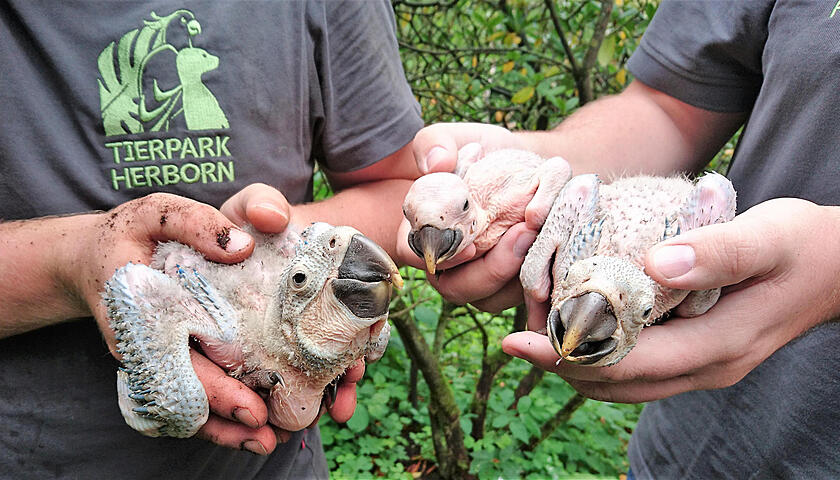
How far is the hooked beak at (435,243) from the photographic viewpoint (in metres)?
1.46

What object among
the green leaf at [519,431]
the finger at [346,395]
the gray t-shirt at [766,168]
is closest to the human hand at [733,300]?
the gray t-shirt at [766,168]

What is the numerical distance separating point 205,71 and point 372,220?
0.73 metres

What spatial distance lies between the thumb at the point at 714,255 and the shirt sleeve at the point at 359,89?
1.09 meters

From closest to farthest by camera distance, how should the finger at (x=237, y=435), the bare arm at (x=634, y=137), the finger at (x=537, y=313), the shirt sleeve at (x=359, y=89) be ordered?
the finger at (x=237, y=435) → the finger at (x=537, y=313) → the shirt sleeve at (x=359, y=89) → the bare arm at (x=634, y=137)

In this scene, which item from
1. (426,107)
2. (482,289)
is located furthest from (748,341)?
(426,107)

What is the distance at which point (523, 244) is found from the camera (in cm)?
158

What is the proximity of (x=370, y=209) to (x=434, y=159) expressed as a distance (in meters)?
0.43

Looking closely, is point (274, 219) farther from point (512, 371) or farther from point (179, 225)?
point (512, 371)

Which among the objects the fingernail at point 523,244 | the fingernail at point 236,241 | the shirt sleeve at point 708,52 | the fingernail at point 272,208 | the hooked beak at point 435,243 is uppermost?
the shirt sleeve at point 708,52

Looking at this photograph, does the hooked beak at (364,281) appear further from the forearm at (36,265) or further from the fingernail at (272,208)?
the forearm at (36,265)

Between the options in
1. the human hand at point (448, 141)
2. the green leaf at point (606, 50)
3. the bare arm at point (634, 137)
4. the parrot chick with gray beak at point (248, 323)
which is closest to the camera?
the parrot chick with gray beak at point (248, 323)

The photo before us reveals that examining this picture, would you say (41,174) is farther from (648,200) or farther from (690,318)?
(690,318)

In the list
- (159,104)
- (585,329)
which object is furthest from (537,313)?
(159,104)

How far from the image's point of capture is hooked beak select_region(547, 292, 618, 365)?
1.13 meters
